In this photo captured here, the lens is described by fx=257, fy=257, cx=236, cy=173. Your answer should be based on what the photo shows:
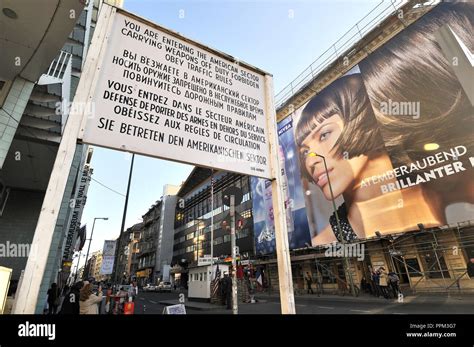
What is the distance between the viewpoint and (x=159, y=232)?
6812 cm

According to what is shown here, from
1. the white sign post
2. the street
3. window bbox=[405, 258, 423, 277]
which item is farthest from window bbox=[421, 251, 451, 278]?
the white sign post

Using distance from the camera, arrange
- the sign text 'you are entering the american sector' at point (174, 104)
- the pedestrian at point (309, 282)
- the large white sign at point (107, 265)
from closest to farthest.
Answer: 1. the sign text 'you are entering the american sector' at point (174, 104)
2. the large white sign at point (107, 265)
3. the pedestrian at point (309, 282)

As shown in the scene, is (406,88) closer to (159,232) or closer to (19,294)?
(19,294)

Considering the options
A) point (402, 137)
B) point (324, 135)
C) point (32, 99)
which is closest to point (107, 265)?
point (32, 99)

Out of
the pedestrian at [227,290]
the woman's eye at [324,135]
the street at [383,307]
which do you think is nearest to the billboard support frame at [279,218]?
the street at [383,307]

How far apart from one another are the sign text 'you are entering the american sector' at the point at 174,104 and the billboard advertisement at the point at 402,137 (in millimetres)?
16625

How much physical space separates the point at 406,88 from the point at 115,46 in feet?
68.9

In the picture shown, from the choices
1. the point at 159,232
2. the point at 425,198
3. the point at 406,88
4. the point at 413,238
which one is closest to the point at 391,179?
the point at 425,198

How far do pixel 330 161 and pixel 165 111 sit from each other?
2202cm

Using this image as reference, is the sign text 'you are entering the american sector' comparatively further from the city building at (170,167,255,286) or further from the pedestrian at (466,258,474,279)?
the city building at (170,167,255,286)

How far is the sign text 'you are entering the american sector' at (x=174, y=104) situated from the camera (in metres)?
2.46

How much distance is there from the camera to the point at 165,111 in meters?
2.73

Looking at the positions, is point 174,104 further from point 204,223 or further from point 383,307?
point 204,223

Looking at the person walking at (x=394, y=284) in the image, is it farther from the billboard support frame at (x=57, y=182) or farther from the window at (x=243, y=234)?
the window at (x=243, y=234)
